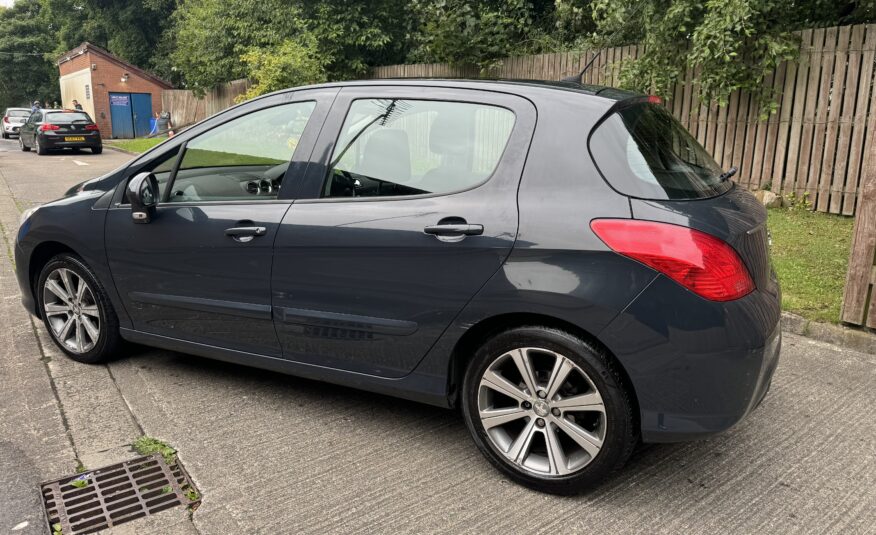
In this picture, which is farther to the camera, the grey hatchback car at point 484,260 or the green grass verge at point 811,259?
the green grass verge at point 811,259

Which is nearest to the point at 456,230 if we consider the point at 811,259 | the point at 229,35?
the point at 811,259

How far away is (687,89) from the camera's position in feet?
30.0

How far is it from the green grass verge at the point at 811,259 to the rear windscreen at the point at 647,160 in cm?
242

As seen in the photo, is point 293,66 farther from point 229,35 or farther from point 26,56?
point 26,56

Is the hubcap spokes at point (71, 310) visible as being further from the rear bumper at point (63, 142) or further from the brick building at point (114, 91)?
the brick building at point (114, 91)

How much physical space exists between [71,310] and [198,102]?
81.6ft

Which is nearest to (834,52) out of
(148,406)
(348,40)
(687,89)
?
(687,89)

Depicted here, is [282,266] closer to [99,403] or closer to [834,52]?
[99,403]

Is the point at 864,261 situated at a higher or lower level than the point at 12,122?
lower

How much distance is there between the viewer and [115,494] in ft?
9.54

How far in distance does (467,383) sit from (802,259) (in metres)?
4.50

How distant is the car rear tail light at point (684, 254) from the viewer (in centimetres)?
250

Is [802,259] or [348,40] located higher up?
[348,40]

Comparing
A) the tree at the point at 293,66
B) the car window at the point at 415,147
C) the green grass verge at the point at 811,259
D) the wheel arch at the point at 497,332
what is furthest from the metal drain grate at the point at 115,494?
the tree at the point at 293,66
